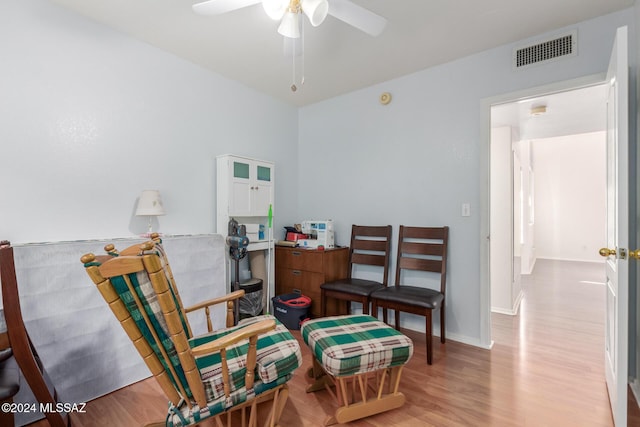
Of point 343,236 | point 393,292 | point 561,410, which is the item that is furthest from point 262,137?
point 561,410

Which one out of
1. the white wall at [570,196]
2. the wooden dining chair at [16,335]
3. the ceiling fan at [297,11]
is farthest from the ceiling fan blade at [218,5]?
the white wall at [570,196]

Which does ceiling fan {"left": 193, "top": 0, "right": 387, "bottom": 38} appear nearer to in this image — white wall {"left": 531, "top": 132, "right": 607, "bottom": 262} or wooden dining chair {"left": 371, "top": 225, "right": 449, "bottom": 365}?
wooden dining chair {"left": 371, "top": 225, "right": 449, "bottom": 365}

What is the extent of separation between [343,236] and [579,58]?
8.04 feet

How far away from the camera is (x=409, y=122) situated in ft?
9.74

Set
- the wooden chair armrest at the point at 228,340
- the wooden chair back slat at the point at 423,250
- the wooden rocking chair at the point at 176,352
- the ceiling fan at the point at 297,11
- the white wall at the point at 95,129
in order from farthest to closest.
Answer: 1. the wooden chair back slat at the point at 423,250
2. the white wall at the point at 95,129
3. the ceiling fan at the point at 297,11
4. the wooden chair armrest at the point at 228,340
5. the wooden rocking chair at the point at 176,352

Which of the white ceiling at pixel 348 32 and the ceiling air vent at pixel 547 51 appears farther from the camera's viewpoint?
the ceiling air vent at pixel 547 51

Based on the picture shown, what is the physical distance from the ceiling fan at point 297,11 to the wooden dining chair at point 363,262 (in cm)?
186

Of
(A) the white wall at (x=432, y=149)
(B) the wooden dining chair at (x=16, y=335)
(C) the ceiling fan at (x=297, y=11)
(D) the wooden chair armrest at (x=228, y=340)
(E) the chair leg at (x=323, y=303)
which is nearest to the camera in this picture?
(D) the wooden chair armrest at (x=228, y=340)

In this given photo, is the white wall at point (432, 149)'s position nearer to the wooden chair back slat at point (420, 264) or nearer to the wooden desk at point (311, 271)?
the wooden chair back slat at point (420, 264)

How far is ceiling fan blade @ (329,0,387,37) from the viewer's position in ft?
5.08

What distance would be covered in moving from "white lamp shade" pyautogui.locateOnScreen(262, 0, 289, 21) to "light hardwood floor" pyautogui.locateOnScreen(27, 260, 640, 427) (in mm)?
2198

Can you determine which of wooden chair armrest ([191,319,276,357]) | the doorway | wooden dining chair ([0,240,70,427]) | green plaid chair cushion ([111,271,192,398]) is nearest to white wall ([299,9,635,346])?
the doorway

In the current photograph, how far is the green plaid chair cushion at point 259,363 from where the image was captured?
1.24m

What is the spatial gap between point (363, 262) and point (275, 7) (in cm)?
226
